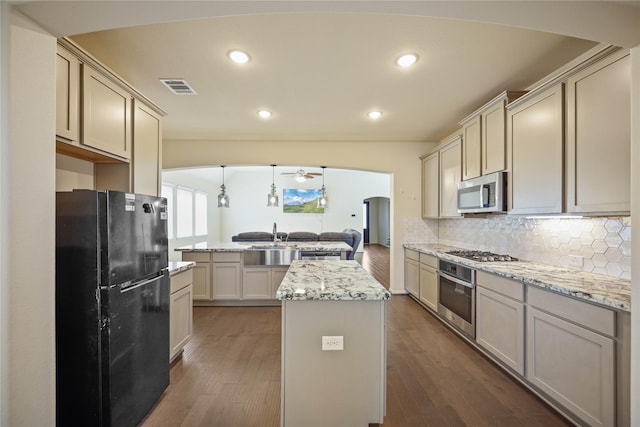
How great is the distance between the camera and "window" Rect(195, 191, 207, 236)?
7.89 m

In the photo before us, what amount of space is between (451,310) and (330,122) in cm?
270

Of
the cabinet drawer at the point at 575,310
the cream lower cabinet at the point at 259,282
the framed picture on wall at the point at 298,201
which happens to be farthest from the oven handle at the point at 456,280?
the framed picture on wall at the point at 298,201

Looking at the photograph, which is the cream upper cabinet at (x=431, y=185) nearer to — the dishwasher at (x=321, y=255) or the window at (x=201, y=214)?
the dishwasher at (x=321, y=255)

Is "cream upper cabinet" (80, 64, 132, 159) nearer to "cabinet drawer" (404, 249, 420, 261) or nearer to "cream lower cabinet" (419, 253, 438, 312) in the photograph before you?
"cream lower cabinet" (419, 253, 438, 312)

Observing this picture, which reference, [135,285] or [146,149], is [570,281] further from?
[146,149]

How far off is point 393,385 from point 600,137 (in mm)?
2196

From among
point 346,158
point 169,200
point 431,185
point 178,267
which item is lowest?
point 178,267

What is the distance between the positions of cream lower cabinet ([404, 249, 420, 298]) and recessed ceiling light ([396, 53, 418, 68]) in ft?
8.55

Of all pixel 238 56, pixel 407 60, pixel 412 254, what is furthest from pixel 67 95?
pixel 412 254

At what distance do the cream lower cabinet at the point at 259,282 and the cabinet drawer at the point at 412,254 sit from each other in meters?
1.90

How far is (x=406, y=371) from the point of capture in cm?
242

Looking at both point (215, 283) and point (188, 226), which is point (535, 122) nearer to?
point (215, 283)

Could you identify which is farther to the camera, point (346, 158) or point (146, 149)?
point (346, 158)

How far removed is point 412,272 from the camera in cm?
432
